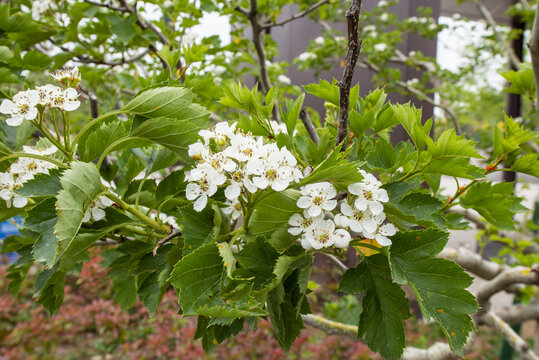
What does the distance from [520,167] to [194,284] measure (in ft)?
1.79

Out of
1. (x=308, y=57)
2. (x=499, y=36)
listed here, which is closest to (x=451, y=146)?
(x=308, y=57)

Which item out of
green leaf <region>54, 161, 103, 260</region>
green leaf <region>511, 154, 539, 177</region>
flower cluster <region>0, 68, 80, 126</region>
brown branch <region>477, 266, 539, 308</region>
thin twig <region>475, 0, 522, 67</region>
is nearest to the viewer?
green leaf <region>54, 161, 103, 260</region>

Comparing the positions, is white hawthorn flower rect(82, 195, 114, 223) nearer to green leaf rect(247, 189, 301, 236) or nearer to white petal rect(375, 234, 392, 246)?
green leaf rect(247, 189, 301, 236)

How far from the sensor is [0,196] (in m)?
0.56

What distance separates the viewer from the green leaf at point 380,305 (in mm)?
536

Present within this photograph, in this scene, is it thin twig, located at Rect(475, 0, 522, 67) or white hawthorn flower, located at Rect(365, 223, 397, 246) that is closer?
white hawthorn flower, located at Rect(365, 223, 397, 246)

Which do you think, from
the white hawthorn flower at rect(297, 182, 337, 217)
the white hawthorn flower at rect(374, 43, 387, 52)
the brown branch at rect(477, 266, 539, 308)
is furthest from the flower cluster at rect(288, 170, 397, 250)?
the white hawthorn flower at rect(374, 43, 387, 52)

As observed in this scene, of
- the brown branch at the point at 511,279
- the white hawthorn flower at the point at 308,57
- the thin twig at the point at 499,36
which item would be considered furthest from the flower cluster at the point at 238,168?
the thin twig at the point at 499,36

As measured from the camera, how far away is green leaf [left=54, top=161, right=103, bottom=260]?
441mm

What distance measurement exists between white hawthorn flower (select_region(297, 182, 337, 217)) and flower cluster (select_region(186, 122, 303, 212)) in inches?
0.9

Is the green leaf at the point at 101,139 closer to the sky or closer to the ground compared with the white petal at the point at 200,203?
closer to the sky

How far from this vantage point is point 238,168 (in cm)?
50

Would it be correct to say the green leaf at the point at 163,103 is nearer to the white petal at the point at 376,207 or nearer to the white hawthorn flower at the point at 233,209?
the white hawthorn flower at the point at 233,209

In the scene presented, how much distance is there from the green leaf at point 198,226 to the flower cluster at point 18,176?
0.21 metres
